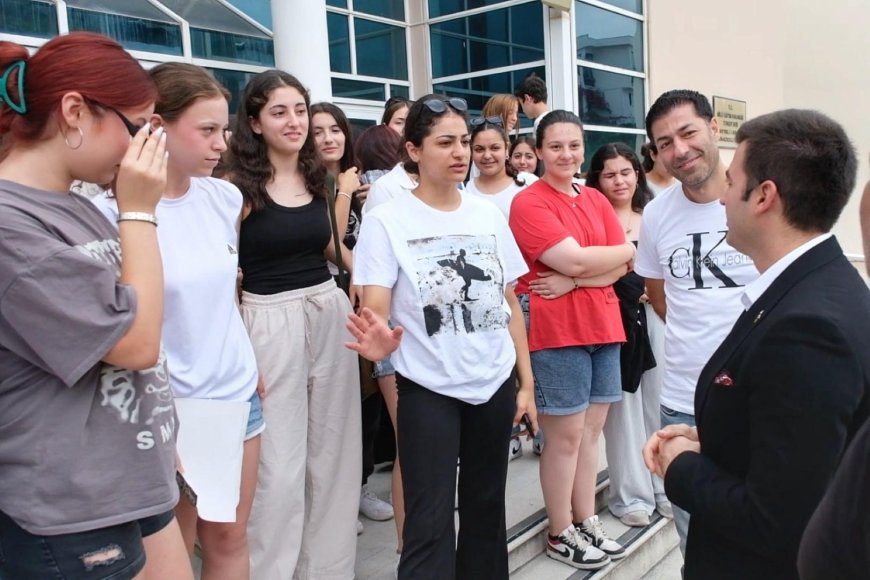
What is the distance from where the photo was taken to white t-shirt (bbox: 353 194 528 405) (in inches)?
94.5

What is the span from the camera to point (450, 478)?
7.97ft

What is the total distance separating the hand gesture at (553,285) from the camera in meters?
3.09

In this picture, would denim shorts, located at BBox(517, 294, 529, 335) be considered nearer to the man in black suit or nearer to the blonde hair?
the man in black suit

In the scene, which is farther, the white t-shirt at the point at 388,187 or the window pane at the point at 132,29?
the window pane at the point at 132,29

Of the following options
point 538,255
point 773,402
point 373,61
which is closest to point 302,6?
point 373,61

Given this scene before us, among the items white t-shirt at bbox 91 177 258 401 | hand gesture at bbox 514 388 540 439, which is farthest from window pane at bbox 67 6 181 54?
hand gesture at bbox 514 388 540 439

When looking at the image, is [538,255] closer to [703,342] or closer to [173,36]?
[703,342]

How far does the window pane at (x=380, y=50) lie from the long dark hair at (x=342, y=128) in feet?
19.1

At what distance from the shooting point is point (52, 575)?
133 cm

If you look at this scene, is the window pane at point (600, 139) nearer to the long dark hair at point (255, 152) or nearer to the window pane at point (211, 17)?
the window pane at point (211, 17)

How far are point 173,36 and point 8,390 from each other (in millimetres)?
6524

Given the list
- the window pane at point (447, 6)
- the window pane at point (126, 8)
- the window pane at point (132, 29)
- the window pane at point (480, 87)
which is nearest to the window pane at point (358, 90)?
the window pane at point (480, 87)

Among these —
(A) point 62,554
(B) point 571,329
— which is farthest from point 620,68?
(A) point 62,554

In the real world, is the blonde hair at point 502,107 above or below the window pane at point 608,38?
below
